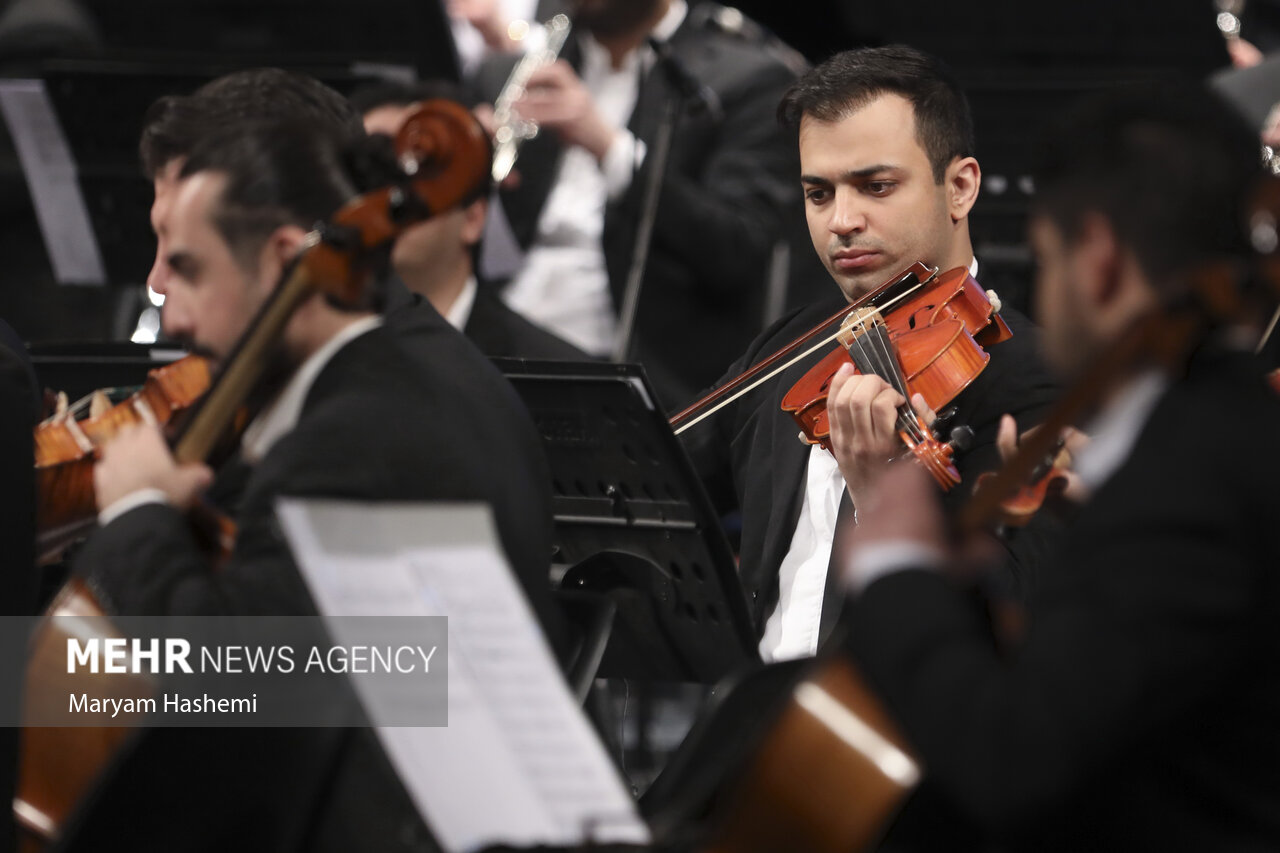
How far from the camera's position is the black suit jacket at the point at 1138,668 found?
123 centimetres

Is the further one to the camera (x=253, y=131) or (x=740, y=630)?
(x=740, y=630)

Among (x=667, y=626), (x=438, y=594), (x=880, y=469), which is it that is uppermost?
(x=438, y=594)

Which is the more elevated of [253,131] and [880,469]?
[253,131]

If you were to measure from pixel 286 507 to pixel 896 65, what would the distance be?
4.73 feet

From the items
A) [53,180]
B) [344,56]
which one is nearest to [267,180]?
[53,180]

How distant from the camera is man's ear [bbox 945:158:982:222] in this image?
250 cm

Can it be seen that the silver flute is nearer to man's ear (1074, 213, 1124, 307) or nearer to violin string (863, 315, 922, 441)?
violin string (863, 315, 922, 441)

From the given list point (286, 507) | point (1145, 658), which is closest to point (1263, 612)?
point (1145, 658)

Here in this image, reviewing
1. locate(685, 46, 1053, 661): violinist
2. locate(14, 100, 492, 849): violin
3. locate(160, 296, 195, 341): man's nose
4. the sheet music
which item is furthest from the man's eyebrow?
the sheet music

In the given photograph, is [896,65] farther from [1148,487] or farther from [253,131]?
[1148,487]

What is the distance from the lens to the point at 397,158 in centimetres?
183

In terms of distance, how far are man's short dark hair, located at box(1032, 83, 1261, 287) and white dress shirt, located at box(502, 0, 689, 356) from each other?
255 centimetres

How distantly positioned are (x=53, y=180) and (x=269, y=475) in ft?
6.68

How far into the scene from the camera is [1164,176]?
4.39ft
